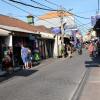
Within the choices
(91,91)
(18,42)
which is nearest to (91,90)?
(91,91)

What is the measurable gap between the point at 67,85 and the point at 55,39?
3121 centimetres

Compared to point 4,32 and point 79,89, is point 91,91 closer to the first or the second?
point 79,89

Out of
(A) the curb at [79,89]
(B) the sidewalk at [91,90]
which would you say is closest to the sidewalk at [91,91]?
(B) the sidewalk at [91,90]

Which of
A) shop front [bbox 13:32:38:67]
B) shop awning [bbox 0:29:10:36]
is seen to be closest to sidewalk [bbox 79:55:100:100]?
shop awning [bbox 0:29:10:36]

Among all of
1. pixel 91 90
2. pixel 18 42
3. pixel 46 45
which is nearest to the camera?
pixel 91 90

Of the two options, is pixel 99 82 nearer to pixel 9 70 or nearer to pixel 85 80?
pixel 85 80

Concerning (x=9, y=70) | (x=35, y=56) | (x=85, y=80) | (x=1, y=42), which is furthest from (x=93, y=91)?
(x=35, y=56)

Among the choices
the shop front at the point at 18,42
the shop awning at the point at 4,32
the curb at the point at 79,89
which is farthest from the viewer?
the shop front at the point at 18,42

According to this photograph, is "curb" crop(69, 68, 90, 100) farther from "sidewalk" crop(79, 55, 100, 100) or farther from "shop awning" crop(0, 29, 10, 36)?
"shop awning" crop(0, 29, 10, 36)

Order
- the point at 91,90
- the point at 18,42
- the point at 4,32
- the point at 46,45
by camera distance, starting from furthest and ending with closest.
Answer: the point at 46,45
the point at 18,42
the point at 4,32
the point at 91,90

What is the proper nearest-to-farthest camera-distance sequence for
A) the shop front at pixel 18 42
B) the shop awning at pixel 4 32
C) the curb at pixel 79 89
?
the curb at pixel 79 89 < the shop awning at pixel 4 32 < the shop front at pixel 18 42

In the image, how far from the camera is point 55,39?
4797cm

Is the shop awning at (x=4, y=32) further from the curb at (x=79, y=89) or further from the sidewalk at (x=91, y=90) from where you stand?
the sidewalk at (x=91, y=90)

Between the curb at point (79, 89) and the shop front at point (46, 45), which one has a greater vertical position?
the shop front at point (46, 45)
